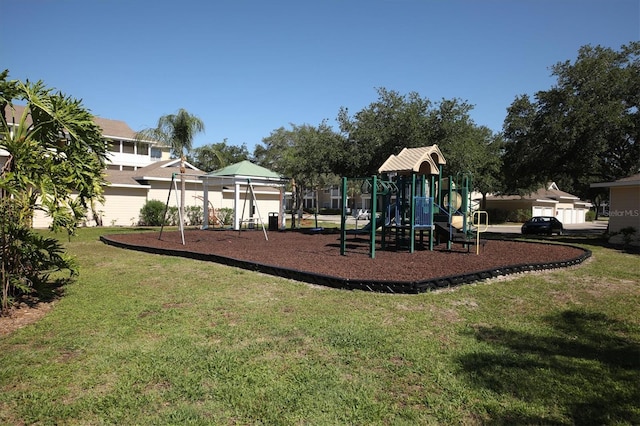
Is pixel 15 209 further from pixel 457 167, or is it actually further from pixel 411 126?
pixel 457 167

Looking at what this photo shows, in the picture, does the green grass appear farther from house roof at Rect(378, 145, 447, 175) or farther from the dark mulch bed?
house roof at Rect(378, 145, 447, 175)

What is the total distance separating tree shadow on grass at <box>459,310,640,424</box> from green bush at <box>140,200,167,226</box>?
23.2 metres

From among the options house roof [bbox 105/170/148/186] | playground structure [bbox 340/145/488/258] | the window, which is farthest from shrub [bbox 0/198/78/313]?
the window

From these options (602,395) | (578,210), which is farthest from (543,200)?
(602,395)

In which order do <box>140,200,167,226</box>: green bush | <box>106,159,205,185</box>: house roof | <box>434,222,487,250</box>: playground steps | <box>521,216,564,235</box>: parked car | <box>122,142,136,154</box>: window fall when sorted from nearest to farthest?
<box>434,222,487,250</box>: playground steps
<box>106,159,205,185</box>: house roof
<box>140,200,167,226</box>: green bush
<box>521,216,564,235</box>: parked car
<box>122,142,136,154</box>: window

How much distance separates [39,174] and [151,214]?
2029cm

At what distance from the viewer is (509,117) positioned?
21328mm

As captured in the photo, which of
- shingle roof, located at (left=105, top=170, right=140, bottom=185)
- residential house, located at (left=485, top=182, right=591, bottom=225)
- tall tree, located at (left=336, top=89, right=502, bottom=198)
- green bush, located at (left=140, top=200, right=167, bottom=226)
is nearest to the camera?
tall tree, located at (left=336, top=89, right=502, bottom=198)

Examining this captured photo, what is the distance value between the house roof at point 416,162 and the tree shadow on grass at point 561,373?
23.9ft

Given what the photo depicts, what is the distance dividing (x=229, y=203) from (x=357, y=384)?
2680cm

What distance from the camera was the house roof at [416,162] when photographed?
12.5 m

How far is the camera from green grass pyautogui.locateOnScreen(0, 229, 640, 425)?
3.42 metres

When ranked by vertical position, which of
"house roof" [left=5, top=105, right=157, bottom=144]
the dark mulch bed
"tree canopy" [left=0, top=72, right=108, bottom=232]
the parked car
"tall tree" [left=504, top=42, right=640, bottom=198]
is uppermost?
"house roof" [left=5, top=105, right=157, bottom=144]

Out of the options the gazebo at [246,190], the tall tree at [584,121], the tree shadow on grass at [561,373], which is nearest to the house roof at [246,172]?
the gazebo at [246,190]
